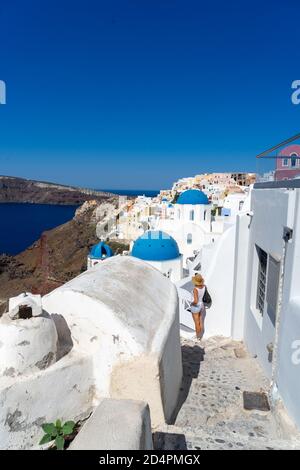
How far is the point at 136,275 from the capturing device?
5.35 metres

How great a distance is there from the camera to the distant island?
591 feet

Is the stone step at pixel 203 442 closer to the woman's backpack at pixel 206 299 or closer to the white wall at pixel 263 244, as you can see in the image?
the white wall at pixel 263 244

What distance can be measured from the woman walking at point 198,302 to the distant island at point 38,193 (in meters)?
171

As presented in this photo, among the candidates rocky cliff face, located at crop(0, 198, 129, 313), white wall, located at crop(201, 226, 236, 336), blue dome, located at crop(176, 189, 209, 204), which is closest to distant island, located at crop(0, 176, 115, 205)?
rocky cliff face, located at crop(0, 198, 129, 313)

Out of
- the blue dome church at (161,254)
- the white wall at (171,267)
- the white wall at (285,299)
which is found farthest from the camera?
the blue dome church at (161,254)

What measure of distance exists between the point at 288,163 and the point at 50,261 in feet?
141

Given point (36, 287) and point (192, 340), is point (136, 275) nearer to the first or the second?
point (192, 340)

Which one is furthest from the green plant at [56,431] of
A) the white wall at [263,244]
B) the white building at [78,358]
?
the white wall at [263,244]

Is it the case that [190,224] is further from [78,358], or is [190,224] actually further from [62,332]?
[78,358]

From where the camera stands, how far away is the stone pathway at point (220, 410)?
11.8 ft

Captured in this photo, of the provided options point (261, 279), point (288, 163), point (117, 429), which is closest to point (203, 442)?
point (117, 429)

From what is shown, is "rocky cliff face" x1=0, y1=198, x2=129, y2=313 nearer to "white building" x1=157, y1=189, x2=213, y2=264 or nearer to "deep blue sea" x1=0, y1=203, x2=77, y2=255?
"white building" x1=157, y1=189, x2=213, y2=264

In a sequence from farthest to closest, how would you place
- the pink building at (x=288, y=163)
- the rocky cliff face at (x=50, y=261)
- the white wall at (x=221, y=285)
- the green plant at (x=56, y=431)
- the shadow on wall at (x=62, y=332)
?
1. the rocky cliff face at (x=50, y=261)
2. the white wall at (x=221, y=285)
3. the pink building at (x=288, y=163)
4. the shadow on wall at (x=62, y=332)
5. the green plant at (x=56, y=431)
